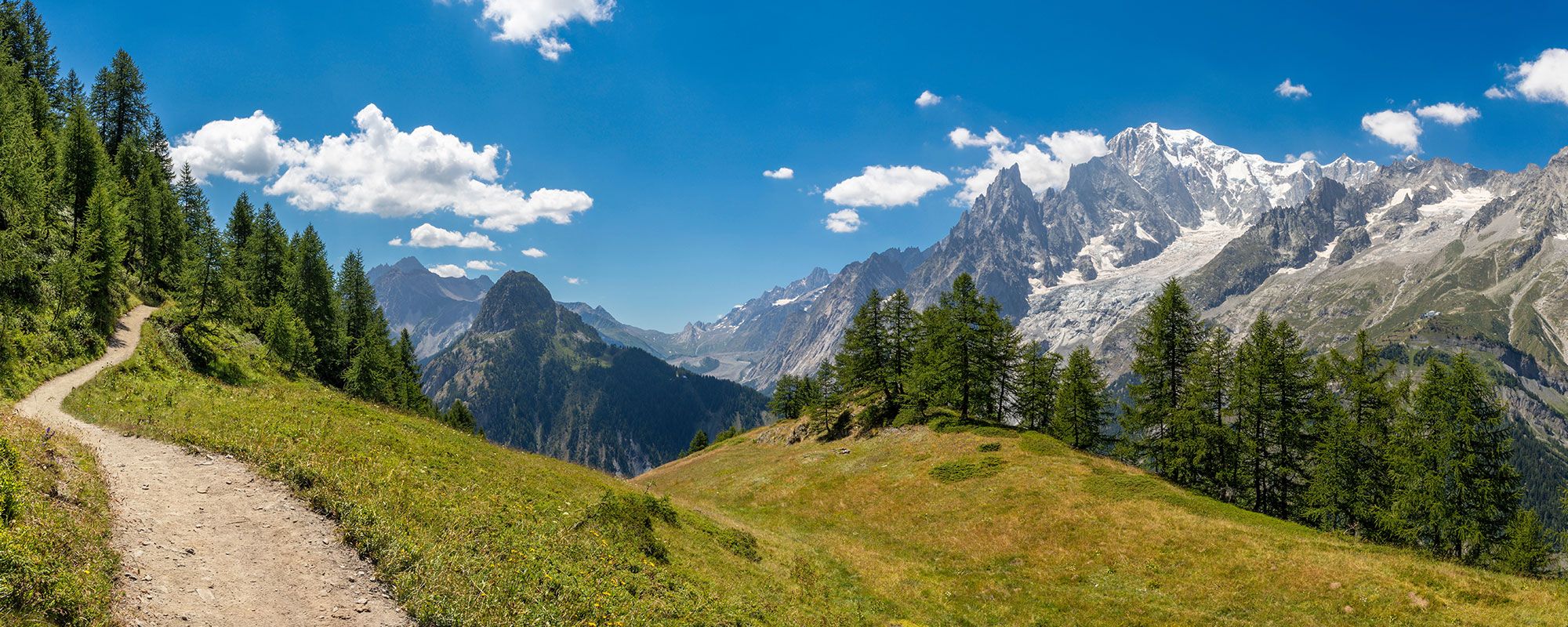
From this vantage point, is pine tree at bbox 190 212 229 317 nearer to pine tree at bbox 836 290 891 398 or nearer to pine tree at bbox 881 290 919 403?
pine tree at bbox 836 290 891 398

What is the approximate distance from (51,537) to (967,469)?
3996 cm

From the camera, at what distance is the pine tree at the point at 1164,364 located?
42219 millimetres

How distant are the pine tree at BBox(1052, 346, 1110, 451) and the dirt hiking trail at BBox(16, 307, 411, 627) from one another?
197ft

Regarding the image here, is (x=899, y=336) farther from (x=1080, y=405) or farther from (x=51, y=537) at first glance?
(x=51, y=537)

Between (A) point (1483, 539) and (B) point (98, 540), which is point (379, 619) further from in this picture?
(A) point (1483, 539)

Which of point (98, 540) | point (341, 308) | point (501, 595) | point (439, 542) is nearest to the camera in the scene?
point (98, 540)

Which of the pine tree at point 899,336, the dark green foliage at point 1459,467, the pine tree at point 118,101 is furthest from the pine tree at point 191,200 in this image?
the dark green foliage at point 1459,467

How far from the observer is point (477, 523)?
14344 millimetres

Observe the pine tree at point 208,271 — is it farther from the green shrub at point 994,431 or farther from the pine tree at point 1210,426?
the pine tree at point 1210,426

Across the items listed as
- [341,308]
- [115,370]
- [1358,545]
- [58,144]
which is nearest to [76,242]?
[58,144]

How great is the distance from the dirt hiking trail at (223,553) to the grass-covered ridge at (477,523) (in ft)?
1.58

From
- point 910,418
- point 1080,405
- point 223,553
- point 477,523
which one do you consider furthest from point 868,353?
point 223,553

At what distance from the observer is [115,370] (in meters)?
25.6

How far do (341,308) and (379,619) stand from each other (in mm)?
71493
